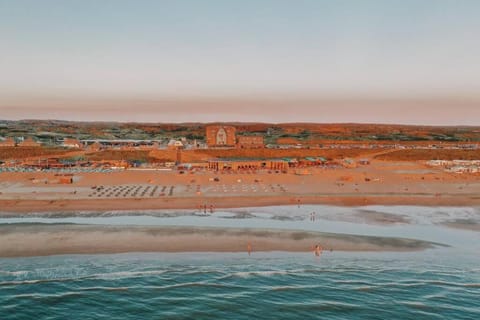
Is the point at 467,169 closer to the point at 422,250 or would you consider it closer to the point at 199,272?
the point at 422,250

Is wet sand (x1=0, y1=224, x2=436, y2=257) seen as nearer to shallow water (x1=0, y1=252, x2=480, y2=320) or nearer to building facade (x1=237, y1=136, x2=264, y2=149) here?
shallow water (x1=0, y1=252, x2=480, y2=320)

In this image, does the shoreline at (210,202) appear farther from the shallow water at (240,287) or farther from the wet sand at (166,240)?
A: the shallow water at (240,287)

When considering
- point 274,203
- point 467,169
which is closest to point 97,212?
point 274,203

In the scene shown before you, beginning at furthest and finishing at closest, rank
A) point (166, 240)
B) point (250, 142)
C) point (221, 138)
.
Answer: point (250, 142) → point (221, 138) → point (166, 240)

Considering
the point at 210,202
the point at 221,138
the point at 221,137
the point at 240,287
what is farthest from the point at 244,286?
the point at 221,137

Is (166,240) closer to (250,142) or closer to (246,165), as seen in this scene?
(246,165)
